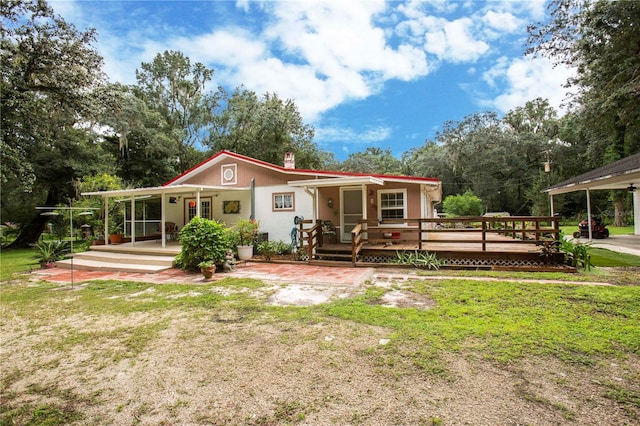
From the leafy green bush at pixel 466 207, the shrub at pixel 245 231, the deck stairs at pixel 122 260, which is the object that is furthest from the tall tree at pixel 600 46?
the leafy green bush at pixel 466 207

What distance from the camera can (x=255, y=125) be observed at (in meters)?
23.8

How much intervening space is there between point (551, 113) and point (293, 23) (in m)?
36.2

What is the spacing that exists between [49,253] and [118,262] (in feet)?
8.39

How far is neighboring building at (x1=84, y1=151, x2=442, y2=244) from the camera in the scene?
33.9 feet

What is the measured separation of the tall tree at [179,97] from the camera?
78.0 feet

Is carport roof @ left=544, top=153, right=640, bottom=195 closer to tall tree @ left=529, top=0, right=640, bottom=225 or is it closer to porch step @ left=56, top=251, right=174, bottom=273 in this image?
tall tree @ left=529, top=0, right=640, bottom=225

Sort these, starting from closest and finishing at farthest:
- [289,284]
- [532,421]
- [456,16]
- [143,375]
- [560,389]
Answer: [532,421] → [560,389] → [143,375] → [289,284] → [456,16]

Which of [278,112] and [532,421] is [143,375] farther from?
[278,112]

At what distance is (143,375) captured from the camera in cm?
307

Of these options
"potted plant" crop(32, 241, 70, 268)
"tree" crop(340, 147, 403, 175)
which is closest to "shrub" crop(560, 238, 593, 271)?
"potted plant" crop(32, 241, 70, 268)

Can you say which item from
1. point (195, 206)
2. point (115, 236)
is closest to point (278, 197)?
point (195, 206)

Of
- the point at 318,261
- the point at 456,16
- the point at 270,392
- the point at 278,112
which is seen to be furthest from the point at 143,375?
the point at 278,112

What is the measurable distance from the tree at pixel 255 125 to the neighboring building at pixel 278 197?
35.1 feet

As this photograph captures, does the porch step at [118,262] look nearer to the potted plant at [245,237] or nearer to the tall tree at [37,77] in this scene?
the potted plant at [245,237]
